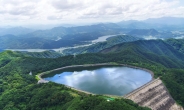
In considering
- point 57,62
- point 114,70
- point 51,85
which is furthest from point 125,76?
point 57,62

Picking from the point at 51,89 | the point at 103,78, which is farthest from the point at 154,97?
the point at 51,89

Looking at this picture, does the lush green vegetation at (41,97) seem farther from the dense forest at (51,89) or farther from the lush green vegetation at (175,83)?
the lush green vegetation at (175,83)

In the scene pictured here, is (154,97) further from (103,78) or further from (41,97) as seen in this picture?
(41,97)

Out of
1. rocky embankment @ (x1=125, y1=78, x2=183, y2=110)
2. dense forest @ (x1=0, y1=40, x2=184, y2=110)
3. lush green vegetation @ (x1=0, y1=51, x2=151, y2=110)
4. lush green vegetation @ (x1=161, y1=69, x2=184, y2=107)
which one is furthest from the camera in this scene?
lush green vegetation @ (x1=161, y1=69, x2=184, y2=107)

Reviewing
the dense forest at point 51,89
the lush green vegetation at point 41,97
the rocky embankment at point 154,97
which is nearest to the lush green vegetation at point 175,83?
the dense forest at point 51,89

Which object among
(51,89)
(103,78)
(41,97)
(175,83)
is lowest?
(175,83)

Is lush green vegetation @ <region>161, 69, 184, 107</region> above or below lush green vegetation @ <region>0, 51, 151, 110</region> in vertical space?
below

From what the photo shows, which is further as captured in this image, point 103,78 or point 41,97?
point 103,78

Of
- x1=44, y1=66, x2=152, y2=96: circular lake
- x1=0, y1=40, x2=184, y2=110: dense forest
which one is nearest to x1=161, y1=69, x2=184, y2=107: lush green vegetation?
x1=0, y1=40, x2=184, y2=110: dense forest

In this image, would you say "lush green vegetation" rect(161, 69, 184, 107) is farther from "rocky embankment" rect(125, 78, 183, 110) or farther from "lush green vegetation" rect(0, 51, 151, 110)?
"lush green vegetation" rect(0, 51, 151, 110)
